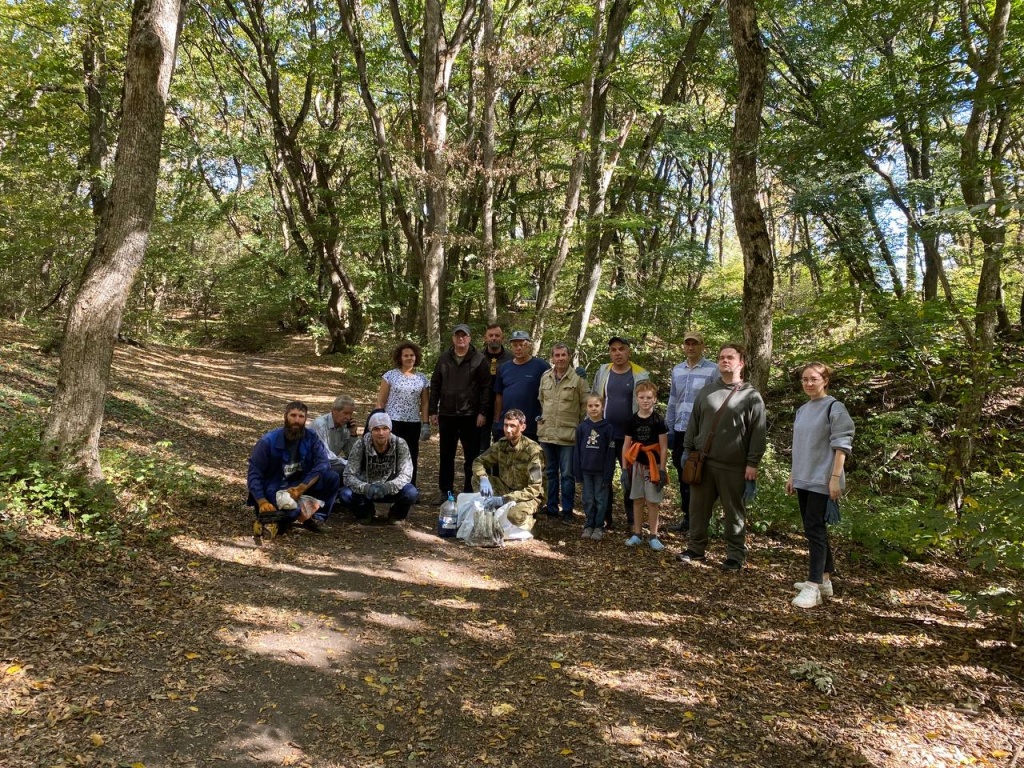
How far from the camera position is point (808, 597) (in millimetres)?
4496

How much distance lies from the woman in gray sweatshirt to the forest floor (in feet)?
0.75

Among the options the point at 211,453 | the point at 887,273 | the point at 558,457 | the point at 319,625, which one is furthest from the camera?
the point at 887,273

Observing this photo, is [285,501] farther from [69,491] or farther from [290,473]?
[69,491]

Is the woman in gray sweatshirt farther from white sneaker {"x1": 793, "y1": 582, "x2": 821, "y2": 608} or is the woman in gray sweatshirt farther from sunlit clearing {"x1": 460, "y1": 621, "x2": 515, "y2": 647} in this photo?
sunlit clearing {"x1": 460, "y1": 621, "x2": 515, "y2": 647}

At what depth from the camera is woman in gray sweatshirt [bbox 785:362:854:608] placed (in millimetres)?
4352

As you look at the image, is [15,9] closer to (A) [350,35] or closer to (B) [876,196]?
(A) [350,35]

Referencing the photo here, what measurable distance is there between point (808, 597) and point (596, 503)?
80.3 inches

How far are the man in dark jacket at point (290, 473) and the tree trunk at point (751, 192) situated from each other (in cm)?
418

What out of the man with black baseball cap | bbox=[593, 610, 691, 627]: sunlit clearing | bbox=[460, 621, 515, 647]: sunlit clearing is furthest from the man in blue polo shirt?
bbox=[460, 621, 515, 647]: sunlit clearing

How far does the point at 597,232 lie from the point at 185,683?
32.7ft

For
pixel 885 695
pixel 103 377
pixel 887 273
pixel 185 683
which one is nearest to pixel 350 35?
pixel 103 377

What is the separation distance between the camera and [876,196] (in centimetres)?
1034

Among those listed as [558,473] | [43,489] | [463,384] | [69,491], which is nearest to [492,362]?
[463,384]

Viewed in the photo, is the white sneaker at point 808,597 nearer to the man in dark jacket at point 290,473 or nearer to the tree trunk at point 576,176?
the man in dark jacket at point 290,473
